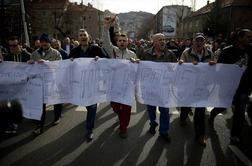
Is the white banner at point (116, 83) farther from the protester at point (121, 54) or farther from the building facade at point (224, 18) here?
the building facade at point (224, 18)

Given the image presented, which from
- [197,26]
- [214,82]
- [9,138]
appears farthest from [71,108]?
[197,26]

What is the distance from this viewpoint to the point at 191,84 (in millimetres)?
6082

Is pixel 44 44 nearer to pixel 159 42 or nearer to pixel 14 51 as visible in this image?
pixel 14 51

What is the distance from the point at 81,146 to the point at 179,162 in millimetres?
1870

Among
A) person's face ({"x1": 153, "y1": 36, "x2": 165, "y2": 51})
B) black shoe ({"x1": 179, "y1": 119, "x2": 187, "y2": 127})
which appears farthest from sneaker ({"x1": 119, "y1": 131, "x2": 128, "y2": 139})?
person's face ({"x1": 153, "y1": 36, "x2": 165, "y2": 51})

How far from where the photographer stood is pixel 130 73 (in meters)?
6.18

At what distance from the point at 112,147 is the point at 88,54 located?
6.39 feet

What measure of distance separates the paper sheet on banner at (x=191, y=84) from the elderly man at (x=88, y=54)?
3.51ft

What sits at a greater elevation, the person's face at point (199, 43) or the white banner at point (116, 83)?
the person's face at point (199, 43)

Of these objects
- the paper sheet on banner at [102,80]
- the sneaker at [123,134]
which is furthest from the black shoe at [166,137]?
the paper sheet on banner at [102,80]

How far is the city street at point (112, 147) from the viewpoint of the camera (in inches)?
204

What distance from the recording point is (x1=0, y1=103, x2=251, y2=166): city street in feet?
17.0

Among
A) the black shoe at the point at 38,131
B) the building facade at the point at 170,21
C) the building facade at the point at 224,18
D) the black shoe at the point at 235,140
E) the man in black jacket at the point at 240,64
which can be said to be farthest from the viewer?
the building facade at the point at 170,21

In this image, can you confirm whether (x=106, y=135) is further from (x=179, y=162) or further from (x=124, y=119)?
(x=179, y=162)
